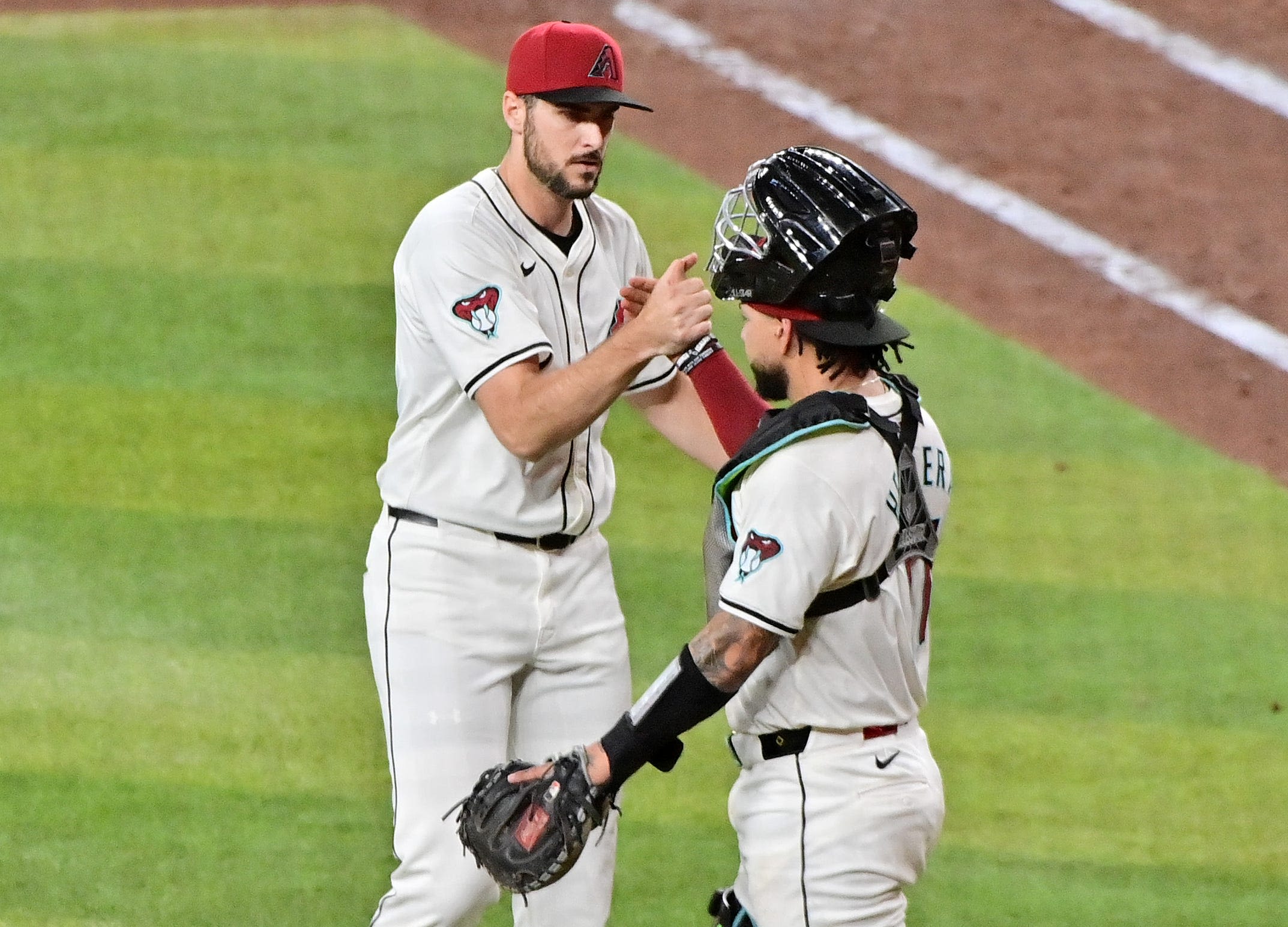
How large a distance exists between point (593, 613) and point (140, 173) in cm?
517

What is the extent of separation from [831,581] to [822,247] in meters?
0.56

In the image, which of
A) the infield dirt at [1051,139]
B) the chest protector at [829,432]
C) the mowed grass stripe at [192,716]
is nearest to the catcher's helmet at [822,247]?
the chest protector at [829,432]

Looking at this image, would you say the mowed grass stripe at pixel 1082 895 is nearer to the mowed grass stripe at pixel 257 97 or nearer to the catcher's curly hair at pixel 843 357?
the catcher's curly hair at pixel 843 357

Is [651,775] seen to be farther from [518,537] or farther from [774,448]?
[774,448]

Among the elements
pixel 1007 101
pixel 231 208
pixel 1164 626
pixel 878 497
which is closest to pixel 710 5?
pixel 1007 101

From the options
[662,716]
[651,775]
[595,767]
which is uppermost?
[662,716]

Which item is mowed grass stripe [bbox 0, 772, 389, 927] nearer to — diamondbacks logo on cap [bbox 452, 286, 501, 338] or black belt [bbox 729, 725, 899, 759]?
diamondbacks logo on cap [bbox 452, 286, 501, 338]

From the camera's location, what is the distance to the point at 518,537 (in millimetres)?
3623

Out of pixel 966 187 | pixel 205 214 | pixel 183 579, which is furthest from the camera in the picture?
pixel 966 187

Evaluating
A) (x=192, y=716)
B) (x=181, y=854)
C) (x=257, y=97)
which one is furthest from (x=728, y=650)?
(x=257, y=97)

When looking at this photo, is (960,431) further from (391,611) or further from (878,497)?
(878,497)

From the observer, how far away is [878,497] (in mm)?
2723

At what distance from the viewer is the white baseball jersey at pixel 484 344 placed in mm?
3459

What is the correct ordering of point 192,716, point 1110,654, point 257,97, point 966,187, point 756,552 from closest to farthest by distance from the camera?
point 756,552 < point 192,716 < point 1110,654 < point 966,187 < point 257,97
